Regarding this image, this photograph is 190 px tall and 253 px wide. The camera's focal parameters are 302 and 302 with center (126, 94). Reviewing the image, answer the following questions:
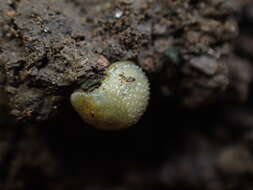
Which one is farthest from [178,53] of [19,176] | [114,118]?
[19,176]

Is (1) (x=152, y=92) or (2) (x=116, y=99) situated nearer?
(2) (x=116, y=99)

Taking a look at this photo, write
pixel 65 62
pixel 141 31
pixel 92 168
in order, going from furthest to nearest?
1. pixel 92 168
2. pixel 141 31
3. pixel 65 62

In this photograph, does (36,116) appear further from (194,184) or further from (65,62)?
(194,184)
